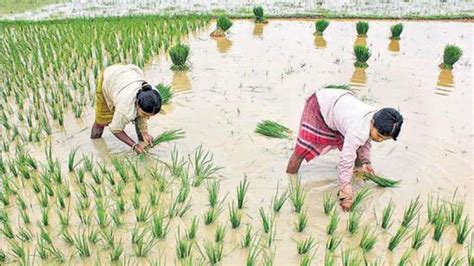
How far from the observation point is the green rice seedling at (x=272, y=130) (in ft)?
14.5

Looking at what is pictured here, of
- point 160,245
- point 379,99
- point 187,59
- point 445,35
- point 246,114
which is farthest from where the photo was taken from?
point 445,35

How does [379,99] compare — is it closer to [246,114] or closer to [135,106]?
[246,114]

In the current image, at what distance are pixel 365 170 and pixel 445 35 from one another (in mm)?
6379

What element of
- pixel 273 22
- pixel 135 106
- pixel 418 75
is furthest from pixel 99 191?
pixel 273 22

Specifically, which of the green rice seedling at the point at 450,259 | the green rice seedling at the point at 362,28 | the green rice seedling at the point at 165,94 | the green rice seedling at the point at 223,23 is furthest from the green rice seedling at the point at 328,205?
the green rice seedling at the point at 362,28

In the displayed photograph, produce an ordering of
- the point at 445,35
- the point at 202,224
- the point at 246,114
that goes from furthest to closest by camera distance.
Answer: the point at 445,35, the point at 246,114, the point at 202,224

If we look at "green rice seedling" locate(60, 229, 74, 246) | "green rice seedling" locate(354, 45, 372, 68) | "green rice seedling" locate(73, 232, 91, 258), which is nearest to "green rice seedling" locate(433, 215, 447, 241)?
"green rice seedling" locate(73, 232, 91, 258)

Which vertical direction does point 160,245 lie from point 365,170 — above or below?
below

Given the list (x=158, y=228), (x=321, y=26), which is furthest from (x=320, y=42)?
(x=158, y=228)

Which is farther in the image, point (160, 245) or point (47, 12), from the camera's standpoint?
point (47, 12)

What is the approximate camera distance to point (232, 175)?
3.84 m

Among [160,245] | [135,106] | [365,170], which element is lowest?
[160,245]

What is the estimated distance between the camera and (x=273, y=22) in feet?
33.7

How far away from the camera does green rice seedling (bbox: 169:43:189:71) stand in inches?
249
